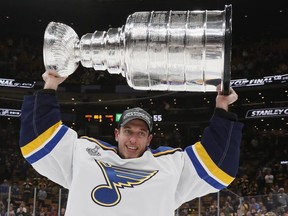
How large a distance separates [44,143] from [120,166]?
→ 33 centimetres

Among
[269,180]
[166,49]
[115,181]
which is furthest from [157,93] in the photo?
[166,49]

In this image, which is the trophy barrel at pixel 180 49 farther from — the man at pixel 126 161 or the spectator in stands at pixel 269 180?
the spectator in stands at pixel 269 180

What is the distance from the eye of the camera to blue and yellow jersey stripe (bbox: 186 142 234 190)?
228 centimetres

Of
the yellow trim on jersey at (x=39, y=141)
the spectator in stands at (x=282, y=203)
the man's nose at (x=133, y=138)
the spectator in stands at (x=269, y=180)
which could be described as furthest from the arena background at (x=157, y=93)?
the yellow trim on jersey at (x=39, y=141)

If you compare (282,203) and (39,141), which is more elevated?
(282,203)

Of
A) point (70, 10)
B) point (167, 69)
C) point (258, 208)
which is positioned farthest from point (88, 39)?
point (70, 10)

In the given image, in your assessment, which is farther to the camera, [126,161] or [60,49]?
[126,161]

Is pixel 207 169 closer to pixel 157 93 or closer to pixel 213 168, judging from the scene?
pixel 213 168

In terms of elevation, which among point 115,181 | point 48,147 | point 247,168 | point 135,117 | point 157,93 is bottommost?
point 115,181

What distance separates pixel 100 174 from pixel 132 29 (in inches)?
24.0

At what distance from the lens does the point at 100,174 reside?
2.20 meters

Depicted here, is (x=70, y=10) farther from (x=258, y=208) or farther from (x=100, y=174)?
(x=100, y=174)

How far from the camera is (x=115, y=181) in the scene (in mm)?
2186

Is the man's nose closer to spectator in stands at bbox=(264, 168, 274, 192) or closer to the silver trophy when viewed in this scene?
the silver trophy
